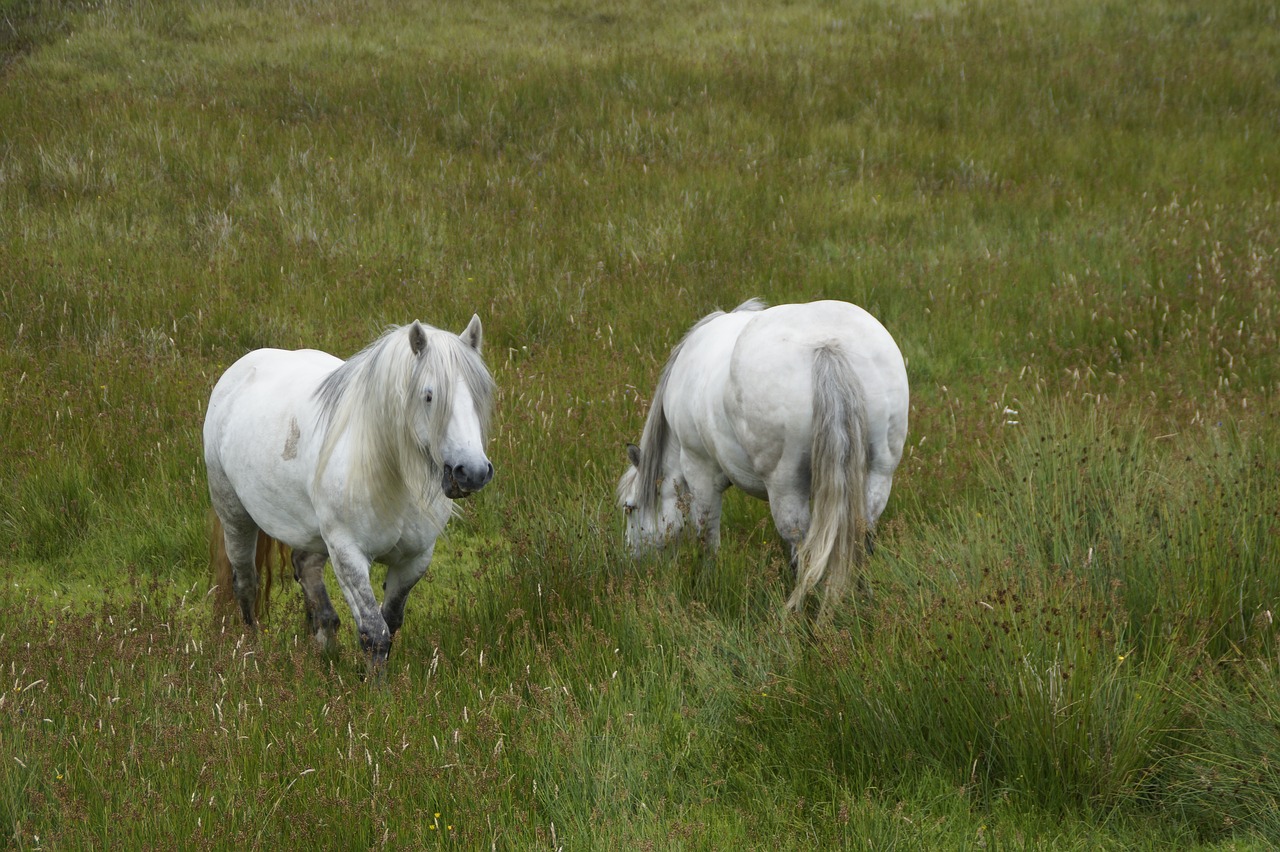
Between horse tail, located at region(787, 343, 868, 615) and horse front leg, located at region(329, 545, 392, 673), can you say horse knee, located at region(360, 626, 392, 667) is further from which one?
horse tail, located at region(787, 343, 868, 615)

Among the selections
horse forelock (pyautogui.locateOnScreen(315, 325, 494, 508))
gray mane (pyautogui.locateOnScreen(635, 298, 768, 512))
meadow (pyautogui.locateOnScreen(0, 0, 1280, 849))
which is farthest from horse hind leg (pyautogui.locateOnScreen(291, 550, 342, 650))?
gray mane (pyautogui.locateOnScreen(635, 298, 768, 512))

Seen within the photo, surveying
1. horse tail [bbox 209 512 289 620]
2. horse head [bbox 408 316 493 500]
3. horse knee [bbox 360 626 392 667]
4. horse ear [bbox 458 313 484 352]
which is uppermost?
horse ear [bbox 458 313 484 352]

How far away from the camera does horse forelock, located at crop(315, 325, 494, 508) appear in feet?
12.3

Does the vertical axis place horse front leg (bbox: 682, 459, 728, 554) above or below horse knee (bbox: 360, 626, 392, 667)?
above

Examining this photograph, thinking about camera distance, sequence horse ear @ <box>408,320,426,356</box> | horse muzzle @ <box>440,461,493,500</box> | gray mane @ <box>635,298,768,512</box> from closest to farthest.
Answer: horse muzzle @ <box>440,461,493,500</box> < horse ear @ <box>408,320,426,356</box> < gray mane @ <box>635,298,768,512</box>

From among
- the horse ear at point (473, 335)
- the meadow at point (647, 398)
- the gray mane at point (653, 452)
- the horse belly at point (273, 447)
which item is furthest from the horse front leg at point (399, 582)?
the gray mane at point (653, 452)

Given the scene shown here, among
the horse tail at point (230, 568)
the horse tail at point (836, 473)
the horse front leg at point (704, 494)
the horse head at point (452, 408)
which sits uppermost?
the horse head at point (452, 408)

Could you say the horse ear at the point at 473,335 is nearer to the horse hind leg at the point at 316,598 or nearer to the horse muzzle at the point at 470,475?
the horse muzzle at the point at 470,475

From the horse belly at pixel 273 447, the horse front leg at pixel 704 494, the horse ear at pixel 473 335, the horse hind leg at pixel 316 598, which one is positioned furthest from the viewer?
the horse front leg at pixel 704 494

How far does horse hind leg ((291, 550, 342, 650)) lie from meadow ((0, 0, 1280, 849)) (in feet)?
0.48

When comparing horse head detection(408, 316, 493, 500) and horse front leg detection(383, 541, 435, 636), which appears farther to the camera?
horse front leg detection(383, 541, 435, 636)

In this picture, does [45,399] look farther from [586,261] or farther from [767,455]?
[767,455]

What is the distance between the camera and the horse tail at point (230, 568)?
525 cm

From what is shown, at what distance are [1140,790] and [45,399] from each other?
668 cm
